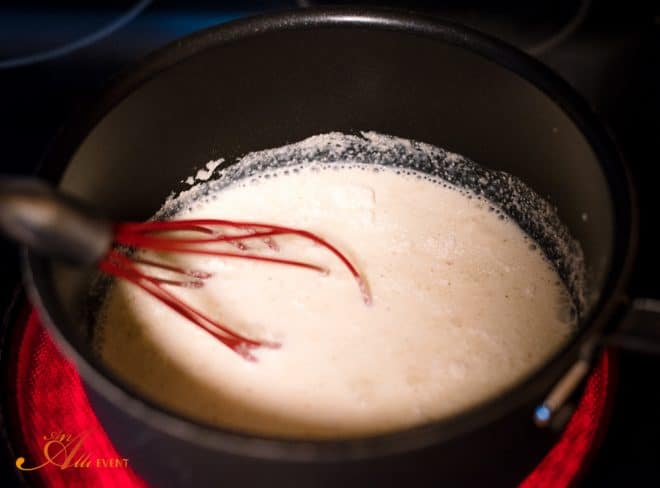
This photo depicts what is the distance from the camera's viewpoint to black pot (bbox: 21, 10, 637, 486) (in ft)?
2.20

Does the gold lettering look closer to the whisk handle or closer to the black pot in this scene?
the black pot

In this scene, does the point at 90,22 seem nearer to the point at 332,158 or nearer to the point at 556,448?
the point at 332,158

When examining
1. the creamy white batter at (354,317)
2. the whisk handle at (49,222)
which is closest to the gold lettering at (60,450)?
the creamy white batter at (354,317)

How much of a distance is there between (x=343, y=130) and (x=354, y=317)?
321 mm

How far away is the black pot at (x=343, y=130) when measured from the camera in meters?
0.67

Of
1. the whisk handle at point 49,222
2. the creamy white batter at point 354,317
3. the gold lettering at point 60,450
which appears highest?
the whisk handle at point 49,222

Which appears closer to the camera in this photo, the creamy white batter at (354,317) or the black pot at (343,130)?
the black pot at (343,130)

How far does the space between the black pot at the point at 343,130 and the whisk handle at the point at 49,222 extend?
6 cm

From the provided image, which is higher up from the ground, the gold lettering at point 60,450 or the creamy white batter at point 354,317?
the creamy white batter at point 354,317

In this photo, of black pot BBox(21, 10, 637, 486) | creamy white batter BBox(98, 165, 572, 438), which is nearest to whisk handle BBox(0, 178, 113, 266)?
black pot BBox(21, 10, 637, 486)

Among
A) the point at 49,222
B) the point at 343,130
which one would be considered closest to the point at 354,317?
the point at 343,130

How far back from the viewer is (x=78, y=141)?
875 millimetres

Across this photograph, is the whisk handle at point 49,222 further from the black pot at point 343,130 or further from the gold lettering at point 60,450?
the gold lettering at point 60,450

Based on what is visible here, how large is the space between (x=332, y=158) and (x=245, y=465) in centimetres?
69
